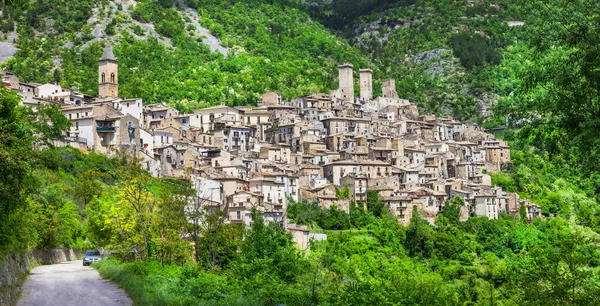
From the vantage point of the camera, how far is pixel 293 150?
89.8m

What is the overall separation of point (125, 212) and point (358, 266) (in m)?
28.1

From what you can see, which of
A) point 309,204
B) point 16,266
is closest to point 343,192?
point 309,204

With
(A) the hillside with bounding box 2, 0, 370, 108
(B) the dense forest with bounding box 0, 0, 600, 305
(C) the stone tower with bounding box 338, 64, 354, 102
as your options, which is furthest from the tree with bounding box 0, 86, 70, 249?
(C) the stone tower with bounding box 338, 64, 354, 102

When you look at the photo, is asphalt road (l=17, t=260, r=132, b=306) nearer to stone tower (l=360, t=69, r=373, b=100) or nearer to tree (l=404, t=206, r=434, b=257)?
tree (l=404, t=206, r=434, b=257)

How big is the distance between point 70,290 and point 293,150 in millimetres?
67072

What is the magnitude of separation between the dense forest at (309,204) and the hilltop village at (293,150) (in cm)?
286

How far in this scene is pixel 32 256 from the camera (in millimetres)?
35344

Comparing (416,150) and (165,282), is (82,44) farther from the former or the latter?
(165,282)

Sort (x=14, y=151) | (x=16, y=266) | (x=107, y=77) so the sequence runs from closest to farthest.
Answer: (x=14, y=151) → (x=16, y=266) → (x=107, y=77)

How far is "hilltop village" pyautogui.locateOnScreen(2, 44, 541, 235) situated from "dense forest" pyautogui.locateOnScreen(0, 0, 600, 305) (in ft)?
9.37

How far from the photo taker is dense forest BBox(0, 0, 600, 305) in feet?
54.6

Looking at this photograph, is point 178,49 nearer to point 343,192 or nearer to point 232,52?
point 232,52

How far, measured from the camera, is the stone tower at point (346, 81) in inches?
4958

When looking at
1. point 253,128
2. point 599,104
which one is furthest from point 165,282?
point 253,128
